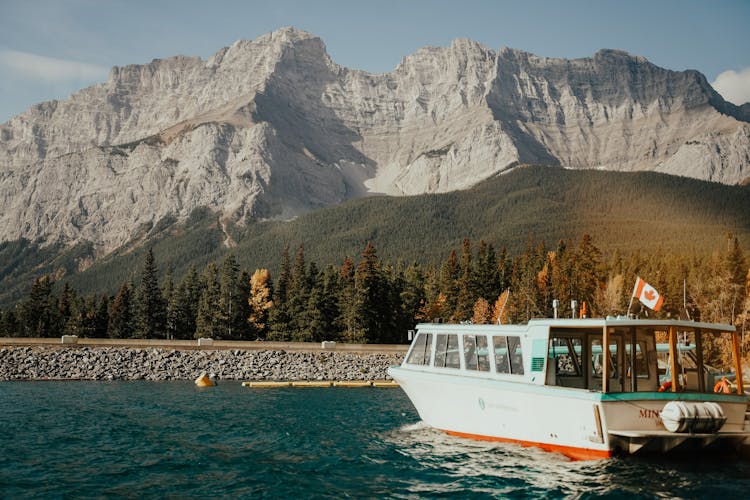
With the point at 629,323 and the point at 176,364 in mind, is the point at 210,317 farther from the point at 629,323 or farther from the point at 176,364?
the point at 629,323

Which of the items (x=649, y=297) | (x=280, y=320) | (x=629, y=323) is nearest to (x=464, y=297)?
(x=280, y=320)

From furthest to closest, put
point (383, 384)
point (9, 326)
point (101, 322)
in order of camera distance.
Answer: point (9, 326) < point (101, 322) < point (383, 384)

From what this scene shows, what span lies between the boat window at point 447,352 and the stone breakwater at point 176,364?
34152 millimetres

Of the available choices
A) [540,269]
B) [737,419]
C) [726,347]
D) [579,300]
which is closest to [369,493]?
[737,419]

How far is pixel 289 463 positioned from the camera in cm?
2423

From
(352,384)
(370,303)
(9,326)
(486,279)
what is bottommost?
(352,384)

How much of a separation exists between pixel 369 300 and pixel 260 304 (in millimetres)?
23490

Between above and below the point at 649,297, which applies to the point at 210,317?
below

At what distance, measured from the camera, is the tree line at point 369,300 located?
3216 inches

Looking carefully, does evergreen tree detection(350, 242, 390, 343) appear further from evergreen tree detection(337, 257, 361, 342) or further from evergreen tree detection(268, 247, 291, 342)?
evergreen tree detection(268, 247, 291, 342)

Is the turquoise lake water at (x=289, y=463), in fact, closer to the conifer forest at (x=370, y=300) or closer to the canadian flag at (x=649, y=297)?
the canadian flag at (x=649, y=297)

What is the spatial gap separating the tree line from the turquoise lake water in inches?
1791

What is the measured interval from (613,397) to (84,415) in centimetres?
2701

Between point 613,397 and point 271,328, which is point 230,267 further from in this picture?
point 613,397
